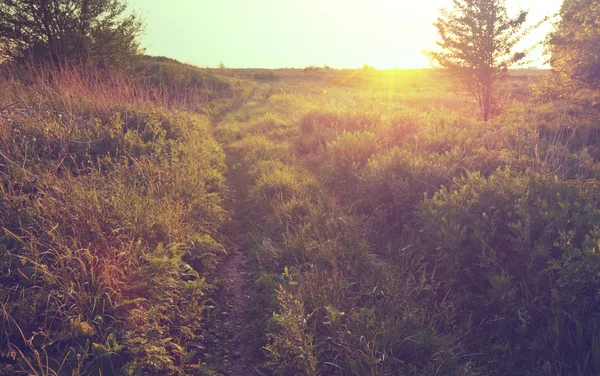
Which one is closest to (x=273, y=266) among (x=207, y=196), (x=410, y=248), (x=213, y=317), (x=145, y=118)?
(x=213, y=317)

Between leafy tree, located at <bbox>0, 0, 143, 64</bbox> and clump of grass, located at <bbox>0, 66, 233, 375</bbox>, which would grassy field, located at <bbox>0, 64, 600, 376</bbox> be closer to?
clump of grass, located at <bbox>0, 66, 233, 375</bbox>

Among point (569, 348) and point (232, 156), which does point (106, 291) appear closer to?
point (569, 348)

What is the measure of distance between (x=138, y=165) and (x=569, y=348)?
19.5ft

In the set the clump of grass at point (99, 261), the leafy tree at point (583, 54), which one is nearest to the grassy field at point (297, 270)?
the clump of grass at point (99, 261)

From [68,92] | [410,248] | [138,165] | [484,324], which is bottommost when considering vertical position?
[484,324]

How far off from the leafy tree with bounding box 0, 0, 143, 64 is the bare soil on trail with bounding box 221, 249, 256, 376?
11.2 metres

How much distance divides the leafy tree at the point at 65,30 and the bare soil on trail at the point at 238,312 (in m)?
11.2

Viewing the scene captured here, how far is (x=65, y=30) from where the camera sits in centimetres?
1305

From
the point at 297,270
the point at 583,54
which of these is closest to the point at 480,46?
the point at 583,54

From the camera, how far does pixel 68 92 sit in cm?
731

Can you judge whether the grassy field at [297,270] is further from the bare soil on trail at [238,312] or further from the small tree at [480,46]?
the small tree at [480,46]

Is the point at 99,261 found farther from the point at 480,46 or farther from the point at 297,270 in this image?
the point at 480,46

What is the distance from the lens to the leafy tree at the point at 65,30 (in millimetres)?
11916

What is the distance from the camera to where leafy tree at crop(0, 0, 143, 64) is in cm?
1192
